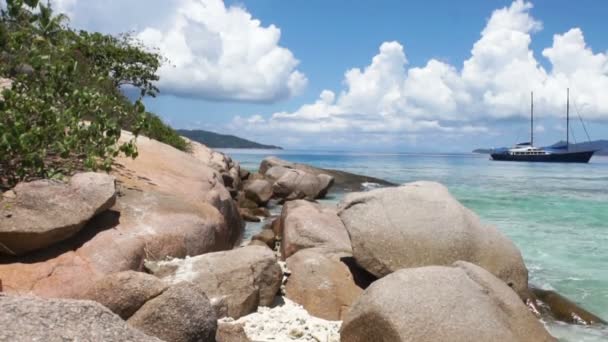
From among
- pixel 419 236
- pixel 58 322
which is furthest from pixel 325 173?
pixel 58 322

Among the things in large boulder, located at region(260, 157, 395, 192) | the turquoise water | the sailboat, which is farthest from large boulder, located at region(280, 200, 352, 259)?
the sailboat

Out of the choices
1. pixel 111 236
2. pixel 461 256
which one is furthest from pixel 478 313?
pixel 111 236

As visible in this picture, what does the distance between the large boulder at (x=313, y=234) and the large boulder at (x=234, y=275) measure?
6.85 feet

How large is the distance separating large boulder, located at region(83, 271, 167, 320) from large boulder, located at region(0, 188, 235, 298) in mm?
1221

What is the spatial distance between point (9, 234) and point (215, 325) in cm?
309

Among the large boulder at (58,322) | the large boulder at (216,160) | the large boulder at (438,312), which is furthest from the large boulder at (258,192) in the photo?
the large boulder at (58,322)

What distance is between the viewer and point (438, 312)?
5.83 m

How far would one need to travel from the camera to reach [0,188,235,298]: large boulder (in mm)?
6629

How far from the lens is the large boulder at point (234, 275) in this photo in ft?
23.1

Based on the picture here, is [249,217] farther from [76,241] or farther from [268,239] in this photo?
[76,241]

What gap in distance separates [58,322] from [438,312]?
4.28m

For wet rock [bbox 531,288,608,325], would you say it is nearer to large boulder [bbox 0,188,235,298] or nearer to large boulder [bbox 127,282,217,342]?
large boulder [bbox 0,188,235,298]

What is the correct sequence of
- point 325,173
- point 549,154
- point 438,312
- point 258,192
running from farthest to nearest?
point 549,154
point 325,173
point 258,192
point 438,312

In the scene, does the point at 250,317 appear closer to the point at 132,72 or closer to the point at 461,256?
the point at 461,256
